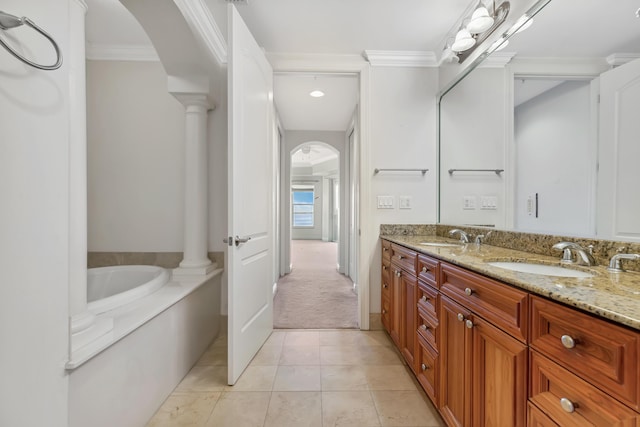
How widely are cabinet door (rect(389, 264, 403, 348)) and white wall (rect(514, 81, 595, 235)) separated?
2.55 ft

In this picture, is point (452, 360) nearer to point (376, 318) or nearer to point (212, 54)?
point (376, 318)

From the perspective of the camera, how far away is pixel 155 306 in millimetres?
1453

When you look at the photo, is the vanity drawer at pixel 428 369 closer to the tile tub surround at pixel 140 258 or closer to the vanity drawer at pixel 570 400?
the vanity drawer at pixel 570 400

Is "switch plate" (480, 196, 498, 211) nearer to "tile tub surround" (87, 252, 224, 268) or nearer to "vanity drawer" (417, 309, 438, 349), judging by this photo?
"vanity drawer" (417, 309, 438, 349)

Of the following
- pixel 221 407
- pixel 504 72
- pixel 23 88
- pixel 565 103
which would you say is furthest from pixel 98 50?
pixel 565 103

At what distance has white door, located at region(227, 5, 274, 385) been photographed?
156 centimetres

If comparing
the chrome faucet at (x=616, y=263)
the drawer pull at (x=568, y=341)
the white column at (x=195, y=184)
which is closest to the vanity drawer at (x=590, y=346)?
the drawer pull at (x=568, y=341)

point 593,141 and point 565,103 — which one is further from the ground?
point 565,103

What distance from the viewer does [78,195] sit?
1.14 m

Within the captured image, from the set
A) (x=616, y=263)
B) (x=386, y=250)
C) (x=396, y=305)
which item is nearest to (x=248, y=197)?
(x=386, y=250)

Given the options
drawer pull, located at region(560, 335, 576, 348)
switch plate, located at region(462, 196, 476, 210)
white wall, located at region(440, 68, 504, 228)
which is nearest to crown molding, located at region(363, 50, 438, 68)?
white wall, located at region(440, 68, 504, 228)

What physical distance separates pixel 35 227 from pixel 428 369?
1.69 m

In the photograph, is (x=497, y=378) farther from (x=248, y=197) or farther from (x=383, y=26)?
(x=383, y=26)

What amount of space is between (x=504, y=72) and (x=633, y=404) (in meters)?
1.79
